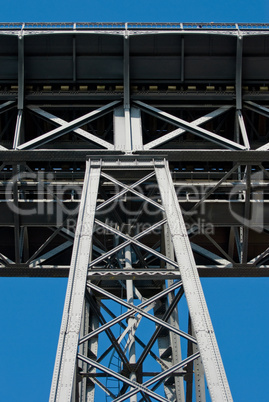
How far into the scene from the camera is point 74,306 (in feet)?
36.6

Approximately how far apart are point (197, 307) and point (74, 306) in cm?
196

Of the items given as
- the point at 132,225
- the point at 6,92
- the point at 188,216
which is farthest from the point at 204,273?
the point at 6,92

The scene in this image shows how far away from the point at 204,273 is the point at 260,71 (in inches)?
259

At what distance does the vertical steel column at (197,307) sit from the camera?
9.69m

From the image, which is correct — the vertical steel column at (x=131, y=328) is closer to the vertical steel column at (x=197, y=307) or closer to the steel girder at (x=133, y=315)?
the steel girder at (x=133, y=315)

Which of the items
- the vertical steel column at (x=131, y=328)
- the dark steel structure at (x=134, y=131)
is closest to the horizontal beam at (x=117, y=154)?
the dark steel structure at (x=134, y=131)

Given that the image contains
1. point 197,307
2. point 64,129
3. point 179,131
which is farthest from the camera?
point 179,131

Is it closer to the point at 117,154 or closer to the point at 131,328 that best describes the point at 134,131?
the point at 117,154

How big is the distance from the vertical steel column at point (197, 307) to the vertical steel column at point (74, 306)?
1575mm

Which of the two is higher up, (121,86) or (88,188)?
(121,86)

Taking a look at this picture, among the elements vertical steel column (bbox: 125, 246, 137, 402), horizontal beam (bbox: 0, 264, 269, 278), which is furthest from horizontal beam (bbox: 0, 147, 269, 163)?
horizontal beam (bbox: 0, 264, 269, 278)

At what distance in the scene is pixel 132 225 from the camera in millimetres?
16031

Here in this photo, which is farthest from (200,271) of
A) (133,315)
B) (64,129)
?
(133,315)

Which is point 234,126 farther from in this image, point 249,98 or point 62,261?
point 62,261
